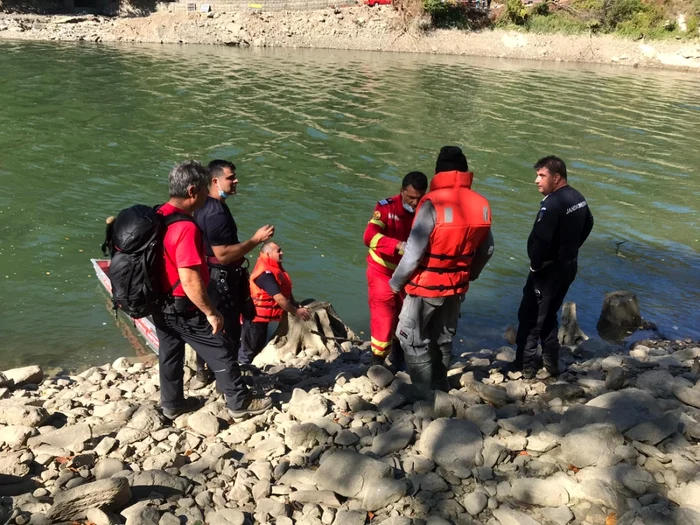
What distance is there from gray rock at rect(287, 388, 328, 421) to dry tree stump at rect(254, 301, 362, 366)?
1.78 metres

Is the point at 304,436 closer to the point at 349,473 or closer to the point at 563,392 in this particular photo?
the point at 349,473

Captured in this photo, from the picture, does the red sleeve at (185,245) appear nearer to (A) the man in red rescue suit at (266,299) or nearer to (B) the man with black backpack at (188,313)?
(B) the man with black backpack at (188,313)

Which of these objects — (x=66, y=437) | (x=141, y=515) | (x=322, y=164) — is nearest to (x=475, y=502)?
(x=141, y=515)

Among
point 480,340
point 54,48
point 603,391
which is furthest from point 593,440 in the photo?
point 54,48

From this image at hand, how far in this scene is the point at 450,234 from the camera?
13.9 ft

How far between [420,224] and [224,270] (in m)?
1.79

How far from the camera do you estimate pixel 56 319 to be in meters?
7.96

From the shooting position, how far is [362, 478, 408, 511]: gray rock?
3.59 meters

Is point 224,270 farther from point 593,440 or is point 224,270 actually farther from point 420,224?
point 593,440

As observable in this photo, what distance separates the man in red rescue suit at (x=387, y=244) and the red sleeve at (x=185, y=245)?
5.53ft

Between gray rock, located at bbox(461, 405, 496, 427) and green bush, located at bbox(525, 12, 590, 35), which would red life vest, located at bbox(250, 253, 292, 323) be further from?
green bush, located at bbox(525, 12, 590, 35)

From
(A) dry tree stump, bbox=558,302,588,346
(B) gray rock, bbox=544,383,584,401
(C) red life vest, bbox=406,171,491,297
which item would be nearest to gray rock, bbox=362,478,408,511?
(C) red life vest, bbox=406,171,491,297

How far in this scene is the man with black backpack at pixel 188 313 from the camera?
3980 mm

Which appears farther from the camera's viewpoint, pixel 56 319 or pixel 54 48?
pixel 54 48
